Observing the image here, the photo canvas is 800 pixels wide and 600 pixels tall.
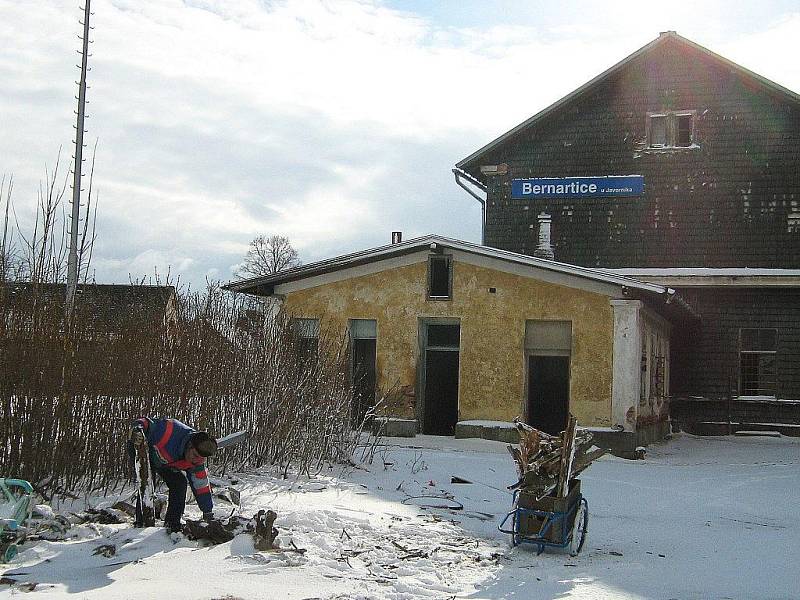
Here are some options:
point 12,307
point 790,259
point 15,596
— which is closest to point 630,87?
point 790,259

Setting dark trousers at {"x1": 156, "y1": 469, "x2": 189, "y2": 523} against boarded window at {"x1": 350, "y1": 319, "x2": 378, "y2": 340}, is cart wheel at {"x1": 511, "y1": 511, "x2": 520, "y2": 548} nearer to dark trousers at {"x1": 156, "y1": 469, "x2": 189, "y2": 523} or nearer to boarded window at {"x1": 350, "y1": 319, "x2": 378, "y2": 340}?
dark trousers at {"x1": 156, "y1": 469, "x2": 189, "y2": 523}

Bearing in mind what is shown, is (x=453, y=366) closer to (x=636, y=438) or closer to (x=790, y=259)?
(x=636, y=438)

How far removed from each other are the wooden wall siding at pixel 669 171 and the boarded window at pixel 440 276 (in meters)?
6.65

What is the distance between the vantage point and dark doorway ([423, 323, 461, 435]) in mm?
19750

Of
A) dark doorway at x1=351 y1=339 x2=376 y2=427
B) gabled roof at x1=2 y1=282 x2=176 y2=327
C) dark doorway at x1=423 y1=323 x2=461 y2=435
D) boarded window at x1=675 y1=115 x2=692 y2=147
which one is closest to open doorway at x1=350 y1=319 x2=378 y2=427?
dark doorway at x1=351 y1=339 x2=376 y2=427

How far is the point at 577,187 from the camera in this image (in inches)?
1008

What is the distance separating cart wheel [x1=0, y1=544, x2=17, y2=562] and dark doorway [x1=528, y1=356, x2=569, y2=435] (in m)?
13.2

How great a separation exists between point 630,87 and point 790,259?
6.12 meters

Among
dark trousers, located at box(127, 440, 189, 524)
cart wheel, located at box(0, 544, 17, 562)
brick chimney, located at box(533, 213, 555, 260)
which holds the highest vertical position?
brick chimney, located at box(533, 213, 555, 260)

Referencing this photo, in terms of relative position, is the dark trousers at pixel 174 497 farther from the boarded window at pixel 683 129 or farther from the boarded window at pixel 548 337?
the boarded window at pixel 683 129

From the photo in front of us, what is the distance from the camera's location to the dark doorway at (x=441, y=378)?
19750 mm

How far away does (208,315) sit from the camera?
1221cm

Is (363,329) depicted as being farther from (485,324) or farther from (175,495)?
(175,495)

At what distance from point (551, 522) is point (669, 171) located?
702 inches
